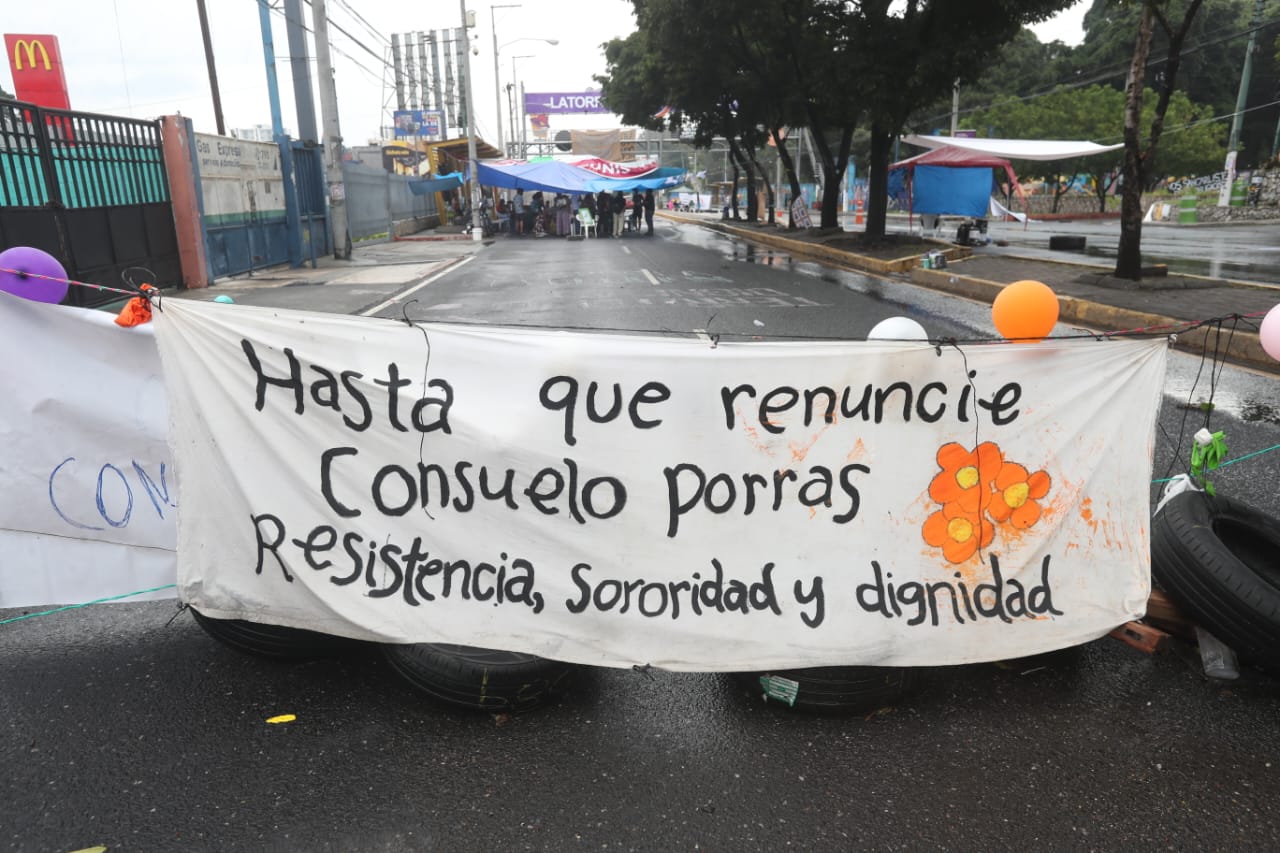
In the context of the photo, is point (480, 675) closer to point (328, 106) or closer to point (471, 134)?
point (328, 106)

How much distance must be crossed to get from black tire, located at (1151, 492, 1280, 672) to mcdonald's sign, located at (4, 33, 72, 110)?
64.8 ft

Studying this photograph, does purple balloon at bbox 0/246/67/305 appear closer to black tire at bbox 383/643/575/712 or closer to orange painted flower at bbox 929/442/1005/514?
black tire at bbox 383/643/575/712

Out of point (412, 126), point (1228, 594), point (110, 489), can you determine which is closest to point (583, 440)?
point (110, 489)

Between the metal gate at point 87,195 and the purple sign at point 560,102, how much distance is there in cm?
7804

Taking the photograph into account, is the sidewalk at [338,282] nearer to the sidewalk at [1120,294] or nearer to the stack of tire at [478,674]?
the stack of tire at [478,674]

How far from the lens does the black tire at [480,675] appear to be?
2.86 meters

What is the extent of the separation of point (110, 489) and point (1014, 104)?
187 feet

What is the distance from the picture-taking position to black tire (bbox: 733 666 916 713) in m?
2.88

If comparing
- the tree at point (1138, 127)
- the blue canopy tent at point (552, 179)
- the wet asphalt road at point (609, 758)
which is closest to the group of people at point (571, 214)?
the blue canopy tent at point (552, 179)

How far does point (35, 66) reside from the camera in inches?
656

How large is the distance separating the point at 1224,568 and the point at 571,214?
115 ft

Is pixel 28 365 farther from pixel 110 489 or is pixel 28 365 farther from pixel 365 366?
pixel 365 366

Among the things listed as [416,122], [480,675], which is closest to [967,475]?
[480,675]

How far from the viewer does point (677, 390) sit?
286 cm
